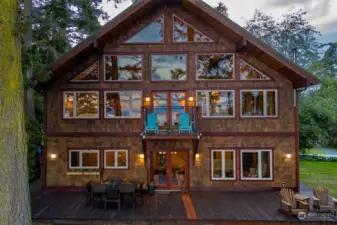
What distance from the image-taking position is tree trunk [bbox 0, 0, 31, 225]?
15.0 ft

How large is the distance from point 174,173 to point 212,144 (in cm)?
200

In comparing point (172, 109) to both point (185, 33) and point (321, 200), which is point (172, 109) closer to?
point (185, 33)

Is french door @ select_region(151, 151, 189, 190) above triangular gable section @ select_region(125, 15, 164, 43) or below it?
below

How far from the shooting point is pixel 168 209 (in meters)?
8.03

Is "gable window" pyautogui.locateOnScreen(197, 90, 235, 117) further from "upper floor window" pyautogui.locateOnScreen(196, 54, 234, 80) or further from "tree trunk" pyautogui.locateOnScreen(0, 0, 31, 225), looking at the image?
"tree trunk" pyautogui.locateOnScreen(0, 0, 31, 225)

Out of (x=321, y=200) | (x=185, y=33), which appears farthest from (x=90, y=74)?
(x=321, y=200)

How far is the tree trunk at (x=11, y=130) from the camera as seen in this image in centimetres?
457

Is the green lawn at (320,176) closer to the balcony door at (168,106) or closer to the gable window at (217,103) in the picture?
the gable window at (217,103)

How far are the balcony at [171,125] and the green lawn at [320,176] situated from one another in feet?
20.7

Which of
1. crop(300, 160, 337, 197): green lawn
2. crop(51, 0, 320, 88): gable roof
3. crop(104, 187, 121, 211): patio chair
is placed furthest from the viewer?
crop(300, 160, 337, 197): green lawn

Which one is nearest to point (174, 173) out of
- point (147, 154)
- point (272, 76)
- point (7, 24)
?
point (147, 154)

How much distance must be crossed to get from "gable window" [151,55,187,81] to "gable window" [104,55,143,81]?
0.63 m

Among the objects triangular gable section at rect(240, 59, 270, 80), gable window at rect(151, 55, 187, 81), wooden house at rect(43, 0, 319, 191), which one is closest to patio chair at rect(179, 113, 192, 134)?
wooden house at rect(43, 0, 319, 191)

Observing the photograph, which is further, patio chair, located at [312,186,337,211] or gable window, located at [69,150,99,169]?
gable window, located at [69,150,99,169]
